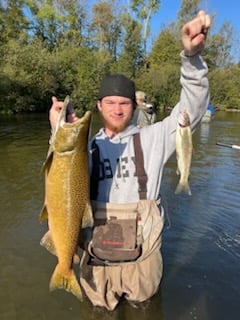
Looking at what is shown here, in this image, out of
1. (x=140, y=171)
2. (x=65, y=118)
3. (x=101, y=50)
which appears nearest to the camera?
(x=65, y=118)

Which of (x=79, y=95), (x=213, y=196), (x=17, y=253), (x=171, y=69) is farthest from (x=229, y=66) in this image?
(x=17, y=253)

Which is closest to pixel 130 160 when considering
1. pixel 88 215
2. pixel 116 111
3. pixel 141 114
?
pixel 116 111

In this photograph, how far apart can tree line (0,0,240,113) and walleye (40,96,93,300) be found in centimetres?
3205

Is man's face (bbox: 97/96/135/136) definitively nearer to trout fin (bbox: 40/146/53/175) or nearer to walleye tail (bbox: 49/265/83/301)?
trout fin (bbox: 40/146/53/175)

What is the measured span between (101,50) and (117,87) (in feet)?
145

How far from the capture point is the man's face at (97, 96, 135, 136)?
305cm

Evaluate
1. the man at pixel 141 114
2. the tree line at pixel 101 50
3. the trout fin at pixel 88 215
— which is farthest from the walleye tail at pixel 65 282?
the tree line at pixel 101 50

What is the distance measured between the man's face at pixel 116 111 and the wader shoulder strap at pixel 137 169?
0.53 feet

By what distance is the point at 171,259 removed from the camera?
17.7 ft

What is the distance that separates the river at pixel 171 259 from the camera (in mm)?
4215

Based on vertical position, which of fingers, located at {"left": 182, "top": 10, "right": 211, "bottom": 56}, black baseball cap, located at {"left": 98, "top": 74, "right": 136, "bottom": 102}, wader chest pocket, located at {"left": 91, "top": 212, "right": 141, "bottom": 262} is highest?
fingers, located at {"left": 182, "top": 10, "right": 211, "bottom": 56}

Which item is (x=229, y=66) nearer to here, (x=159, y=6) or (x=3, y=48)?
(x=159, y=6)

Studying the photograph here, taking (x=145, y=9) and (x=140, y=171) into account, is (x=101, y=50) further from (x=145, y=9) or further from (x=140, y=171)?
(x=140, y=171)

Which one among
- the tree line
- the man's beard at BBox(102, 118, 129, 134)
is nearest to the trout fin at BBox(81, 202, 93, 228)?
the man's beard at BBox(102, 118, 129, 134)
